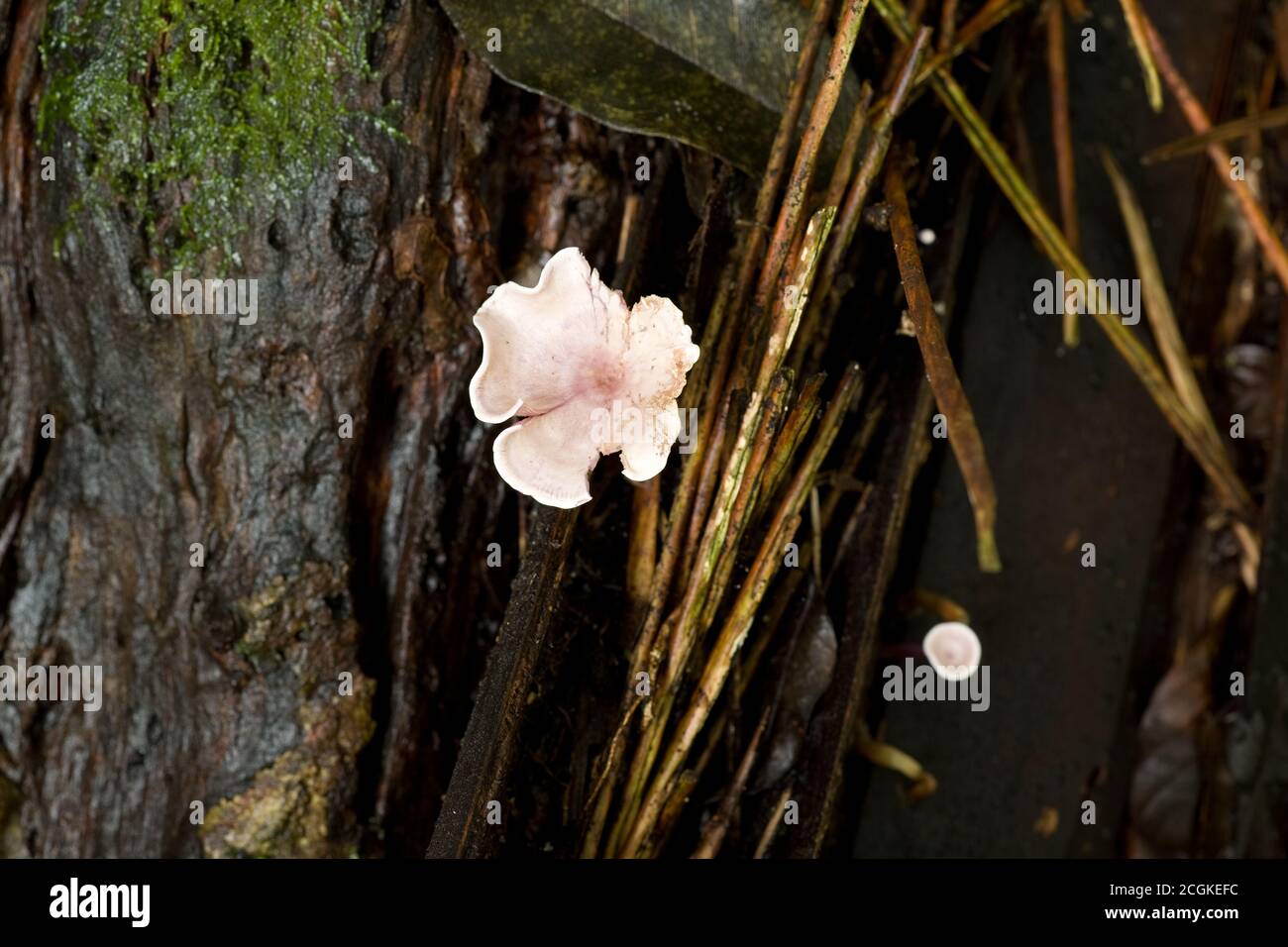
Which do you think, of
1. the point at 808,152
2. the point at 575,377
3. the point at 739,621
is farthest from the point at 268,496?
the point at 808,152

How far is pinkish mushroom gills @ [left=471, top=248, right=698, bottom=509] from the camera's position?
72.5 inches

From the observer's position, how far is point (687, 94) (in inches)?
82.7

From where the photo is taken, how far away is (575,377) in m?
1.91

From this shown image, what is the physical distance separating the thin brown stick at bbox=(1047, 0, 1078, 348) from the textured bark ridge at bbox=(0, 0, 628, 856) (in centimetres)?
142

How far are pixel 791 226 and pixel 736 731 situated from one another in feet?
3.79

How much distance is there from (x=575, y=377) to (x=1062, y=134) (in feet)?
5.96

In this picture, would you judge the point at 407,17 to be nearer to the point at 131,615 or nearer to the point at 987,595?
the point at 131,615

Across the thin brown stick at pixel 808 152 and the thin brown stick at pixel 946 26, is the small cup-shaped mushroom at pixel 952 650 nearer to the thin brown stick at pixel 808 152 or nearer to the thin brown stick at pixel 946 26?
the thin brown stick at pixel 808 152

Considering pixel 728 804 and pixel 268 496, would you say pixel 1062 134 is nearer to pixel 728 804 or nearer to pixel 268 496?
pixel 728 804

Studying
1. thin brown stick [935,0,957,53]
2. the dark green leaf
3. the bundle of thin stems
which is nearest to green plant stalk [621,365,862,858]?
the bundle of thin stems

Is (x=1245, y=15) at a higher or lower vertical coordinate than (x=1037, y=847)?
higher

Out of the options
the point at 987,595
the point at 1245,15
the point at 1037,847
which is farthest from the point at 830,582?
the point at 1245,15

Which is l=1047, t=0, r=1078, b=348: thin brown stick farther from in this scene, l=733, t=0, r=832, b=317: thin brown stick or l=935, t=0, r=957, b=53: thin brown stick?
l=733, t=0, r=832, b=317: thin brown stick

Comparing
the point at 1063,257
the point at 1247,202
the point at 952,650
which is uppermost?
the point at 1247,202
